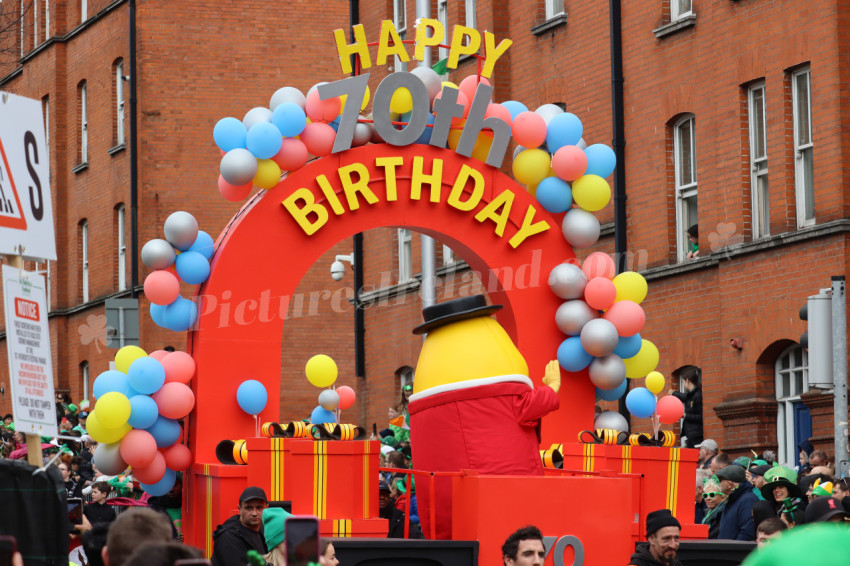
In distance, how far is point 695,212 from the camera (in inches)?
920

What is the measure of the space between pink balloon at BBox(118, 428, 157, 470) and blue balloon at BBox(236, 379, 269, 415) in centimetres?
86

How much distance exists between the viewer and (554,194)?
47.7 feet

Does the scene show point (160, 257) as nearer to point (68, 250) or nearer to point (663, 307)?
point (663, 307)

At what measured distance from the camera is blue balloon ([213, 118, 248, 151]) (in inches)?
537

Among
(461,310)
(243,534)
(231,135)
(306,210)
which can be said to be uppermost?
(231,135)

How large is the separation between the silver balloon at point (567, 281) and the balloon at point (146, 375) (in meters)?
3.77

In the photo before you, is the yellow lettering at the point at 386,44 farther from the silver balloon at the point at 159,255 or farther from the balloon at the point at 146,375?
the balloon at the point at 146,375

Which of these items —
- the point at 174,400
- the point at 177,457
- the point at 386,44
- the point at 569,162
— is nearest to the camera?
the point at 174,400

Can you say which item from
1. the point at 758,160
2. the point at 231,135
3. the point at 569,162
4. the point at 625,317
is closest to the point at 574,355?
the point at 625,317

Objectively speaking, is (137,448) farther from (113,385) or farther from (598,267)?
(598,267)

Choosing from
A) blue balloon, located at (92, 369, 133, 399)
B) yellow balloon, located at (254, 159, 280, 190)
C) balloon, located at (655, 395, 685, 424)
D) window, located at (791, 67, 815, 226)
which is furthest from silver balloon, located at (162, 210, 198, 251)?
window, located at (791, 67, 815, 226)

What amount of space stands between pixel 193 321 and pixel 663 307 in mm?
11418

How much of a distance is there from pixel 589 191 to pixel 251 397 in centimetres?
372

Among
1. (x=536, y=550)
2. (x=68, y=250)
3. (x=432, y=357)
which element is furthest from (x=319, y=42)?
(x=536, y=550)
